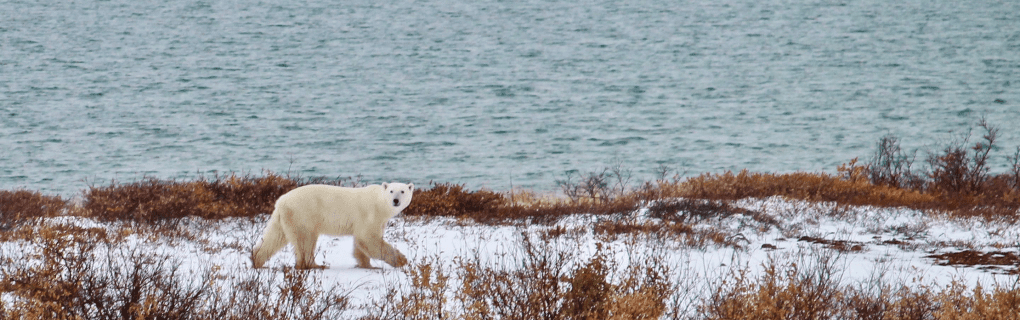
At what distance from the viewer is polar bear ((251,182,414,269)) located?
18.5 feet

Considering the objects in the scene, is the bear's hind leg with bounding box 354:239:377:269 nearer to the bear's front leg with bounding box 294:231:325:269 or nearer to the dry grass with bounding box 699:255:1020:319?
the bear's front leg with bounding box 294:231:325:269

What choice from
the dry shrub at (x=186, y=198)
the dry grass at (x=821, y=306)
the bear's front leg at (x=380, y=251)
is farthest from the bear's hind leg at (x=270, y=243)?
the dry shrub at (x=186, y=198)

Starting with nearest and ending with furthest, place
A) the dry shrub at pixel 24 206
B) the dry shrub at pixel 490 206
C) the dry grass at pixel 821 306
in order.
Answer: the dry grass at pixel 821 306, the dry shrub at pixel 24 206, the dry shrub at pixel 490 206

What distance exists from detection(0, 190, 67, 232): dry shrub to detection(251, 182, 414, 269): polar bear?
166 inches

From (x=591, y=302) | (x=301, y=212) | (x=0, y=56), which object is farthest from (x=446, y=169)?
(x=0, y=56)

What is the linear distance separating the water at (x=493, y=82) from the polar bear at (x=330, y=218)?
1448 cm

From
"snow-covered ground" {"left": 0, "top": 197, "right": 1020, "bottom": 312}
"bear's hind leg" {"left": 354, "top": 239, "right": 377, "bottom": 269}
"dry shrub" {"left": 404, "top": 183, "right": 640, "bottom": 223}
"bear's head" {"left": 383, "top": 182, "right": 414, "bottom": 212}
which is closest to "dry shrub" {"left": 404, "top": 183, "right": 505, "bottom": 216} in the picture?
"dry shrub" {"left": 404, "top": 183, "right": 640, "bottom": 223}

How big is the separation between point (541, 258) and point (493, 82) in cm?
2902

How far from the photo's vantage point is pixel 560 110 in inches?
1208

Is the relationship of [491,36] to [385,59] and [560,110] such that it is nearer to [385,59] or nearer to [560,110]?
[385,59]

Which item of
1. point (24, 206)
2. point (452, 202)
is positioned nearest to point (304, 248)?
point (452, 202)

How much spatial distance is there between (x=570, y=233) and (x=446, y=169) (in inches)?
599

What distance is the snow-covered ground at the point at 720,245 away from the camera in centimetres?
621

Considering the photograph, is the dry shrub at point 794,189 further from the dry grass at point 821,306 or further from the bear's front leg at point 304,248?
the bear's front leg at point 304,248
